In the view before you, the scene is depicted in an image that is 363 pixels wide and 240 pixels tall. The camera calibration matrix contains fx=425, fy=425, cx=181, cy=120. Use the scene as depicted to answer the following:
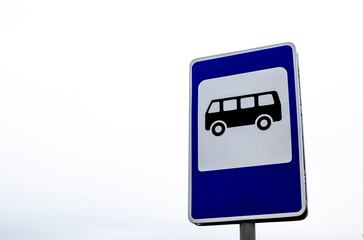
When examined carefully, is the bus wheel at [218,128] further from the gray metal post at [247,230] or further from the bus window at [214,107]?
the gray metal post at [247,230]

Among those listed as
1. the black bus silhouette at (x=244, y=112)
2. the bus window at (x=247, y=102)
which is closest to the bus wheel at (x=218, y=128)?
the black bus silhouette at (x=244, y=112)

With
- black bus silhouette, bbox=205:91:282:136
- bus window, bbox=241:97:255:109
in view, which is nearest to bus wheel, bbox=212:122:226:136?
black bus silhouette, bbox=205:91:282:136

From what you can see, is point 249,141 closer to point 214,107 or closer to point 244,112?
point 244,112

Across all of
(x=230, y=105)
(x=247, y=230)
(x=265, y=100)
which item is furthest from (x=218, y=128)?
(x=247, y=230)

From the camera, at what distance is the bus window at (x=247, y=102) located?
6.22 feet

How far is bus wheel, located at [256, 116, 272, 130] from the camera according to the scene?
1820 mm

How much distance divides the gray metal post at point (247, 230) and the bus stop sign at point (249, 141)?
0.08 feet

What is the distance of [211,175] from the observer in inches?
74.0

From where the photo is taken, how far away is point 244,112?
1.88m

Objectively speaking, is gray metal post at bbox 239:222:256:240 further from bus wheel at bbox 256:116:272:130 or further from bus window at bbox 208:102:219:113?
bus window at bbox 208:102:219:113

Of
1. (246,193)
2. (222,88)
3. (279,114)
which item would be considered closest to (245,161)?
(246,193)

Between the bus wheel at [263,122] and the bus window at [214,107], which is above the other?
the bus window at [214,107]

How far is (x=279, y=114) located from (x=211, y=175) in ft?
1.31

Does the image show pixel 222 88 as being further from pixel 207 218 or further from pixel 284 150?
pixel 207 218
